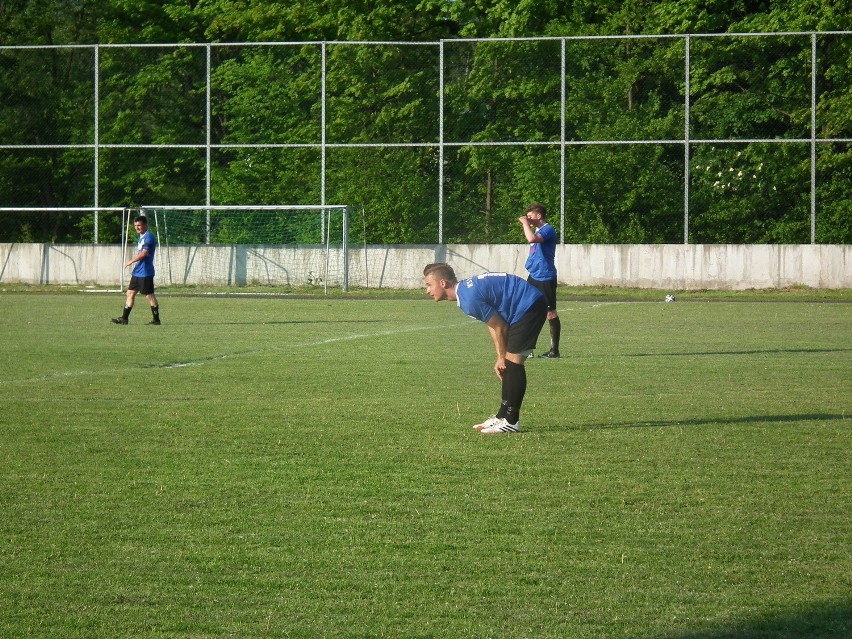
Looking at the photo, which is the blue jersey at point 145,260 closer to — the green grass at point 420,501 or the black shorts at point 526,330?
the green grass at point 420,501

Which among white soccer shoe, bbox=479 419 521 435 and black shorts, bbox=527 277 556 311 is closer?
white soccer shoe, bbox=479 419 521 435

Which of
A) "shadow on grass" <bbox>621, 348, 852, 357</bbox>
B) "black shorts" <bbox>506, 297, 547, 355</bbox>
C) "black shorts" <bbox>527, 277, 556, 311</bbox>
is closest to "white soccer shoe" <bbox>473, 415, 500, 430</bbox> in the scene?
"black shorts" <bbox>506, 297, 547, 355</bbox>

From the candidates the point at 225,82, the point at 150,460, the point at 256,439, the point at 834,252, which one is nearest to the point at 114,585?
the point at 150,460

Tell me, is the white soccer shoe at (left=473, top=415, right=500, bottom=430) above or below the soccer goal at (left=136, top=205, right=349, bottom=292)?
below

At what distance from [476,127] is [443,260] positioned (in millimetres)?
4146

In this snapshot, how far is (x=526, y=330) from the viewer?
10.0 metres

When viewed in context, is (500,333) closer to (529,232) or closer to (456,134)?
(529,232)

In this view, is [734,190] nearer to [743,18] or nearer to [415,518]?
[743,18]

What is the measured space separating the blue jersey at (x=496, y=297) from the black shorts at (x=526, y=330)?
4 centimetres

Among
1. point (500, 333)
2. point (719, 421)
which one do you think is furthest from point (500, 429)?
point (719, 421)

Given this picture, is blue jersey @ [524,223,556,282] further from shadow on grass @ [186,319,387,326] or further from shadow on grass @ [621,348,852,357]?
shadow on grass @ [186,319,387,326]

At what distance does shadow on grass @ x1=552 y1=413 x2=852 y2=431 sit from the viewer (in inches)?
415

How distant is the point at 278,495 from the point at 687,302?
23501 mm

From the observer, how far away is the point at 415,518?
23.1 feet
